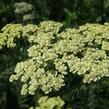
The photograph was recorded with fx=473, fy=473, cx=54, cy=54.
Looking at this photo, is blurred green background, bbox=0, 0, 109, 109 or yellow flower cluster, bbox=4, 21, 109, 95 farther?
blurred green background, bbox=0, 0, 109, 109

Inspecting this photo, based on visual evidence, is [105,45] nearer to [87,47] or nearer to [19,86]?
[87,47]

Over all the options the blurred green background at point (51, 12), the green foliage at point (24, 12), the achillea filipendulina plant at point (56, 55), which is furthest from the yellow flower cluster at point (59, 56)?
the green foliage at point (24, 12)

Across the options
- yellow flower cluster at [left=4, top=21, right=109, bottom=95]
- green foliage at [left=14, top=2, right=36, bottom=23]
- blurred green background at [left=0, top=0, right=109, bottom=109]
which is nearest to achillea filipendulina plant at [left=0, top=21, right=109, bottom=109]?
yellow flower cluster at [left=4, top=21, right=109, bottom=95]

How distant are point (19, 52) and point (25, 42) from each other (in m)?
0.15

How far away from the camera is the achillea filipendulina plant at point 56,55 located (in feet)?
14.5

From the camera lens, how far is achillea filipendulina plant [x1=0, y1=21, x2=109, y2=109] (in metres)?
4.41

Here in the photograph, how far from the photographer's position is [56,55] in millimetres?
4633

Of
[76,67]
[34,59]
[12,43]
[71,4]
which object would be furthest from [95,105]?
[71,4]

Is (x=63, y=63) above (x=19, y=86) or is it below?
above

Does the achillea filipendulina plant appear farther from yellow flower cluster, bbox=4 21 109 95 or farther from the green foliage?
the green foliage

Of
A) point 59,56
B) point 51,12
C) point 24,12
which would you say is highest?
point 59,56

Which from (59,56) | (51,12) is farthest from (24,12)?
(59,56)

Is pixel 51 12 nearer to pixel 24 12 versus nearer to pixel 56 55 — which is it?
pixel 24 12

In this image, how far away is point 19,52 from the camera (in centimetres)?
528
